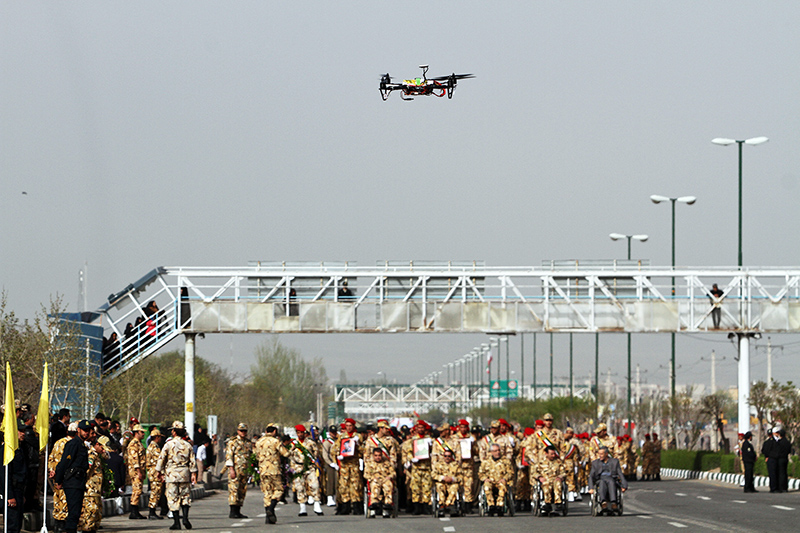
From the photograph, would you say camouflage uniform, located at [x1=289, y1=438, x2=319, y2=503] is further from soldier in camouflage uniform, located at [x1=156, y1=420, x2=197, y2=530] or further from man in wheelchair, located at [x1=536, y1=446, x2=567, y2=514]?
soldier in camouflage uniform, located at [x1=156, y1=420, x2=197, y2=530]

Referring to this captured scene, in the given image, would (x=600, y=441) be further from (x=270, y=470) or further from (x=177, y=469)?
(x=177, y=469)

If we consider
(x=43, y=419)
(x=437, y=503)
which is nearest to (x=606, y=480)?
(x=437, y=503)

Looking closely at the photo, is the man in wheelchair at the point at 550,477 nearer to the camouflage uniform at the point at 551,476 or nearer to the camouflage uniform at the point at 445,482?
→ the camouflage uniform at the point at 551,476

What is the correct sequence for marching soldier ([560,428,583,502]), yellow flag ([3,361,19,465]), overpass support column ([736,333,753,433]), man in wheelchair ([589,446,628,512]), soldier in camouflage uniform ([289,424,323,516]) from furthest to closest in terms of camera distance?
overpass support column ([736,333,753,433]) < marching soldier ([560,428,583,502]) < soldier in camouflage uniform ([289,424,323,516]) < man in wheelchair ([589,446,628,512]) < yellow flag ([3,361,19,465])

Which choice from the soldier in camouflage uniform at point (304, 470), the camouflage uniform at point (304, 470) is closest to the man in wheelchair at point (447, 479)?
the soldier in camouflage uniform at point (304, 470)

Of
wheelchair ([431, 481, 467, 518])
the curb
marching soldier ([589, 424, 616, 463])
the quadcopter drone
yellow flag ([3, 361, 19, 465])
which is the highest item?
the quadcopter drone

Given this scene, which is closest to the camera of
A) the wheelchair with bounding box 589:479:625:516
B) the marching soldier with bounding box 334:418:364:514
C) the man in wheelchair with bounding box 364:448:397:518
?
the wheelchair with bounding box 589:479:625:516

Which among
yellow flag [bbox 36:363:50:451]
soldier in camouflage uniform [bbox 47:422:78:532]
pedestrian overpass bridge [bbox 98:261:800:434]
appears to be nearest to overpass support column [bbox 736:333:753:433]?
pedestrian overpass bridge [bbox 98:261:800:434]

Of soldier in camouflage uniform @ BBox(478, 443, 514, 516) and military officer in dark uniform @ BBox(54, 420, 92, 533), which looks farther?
soldier in camouflage uniform @ BBox(478, 443, 514, 516)
